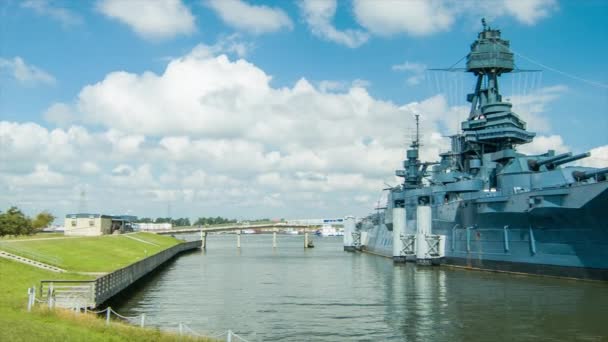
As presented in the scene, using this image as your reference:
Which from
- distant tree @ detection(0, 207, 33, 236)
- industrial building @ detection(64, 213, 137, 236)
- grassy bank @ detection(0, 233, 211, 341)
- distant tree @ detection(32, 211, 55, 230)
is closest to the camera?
grassy bank @ detection(0, 233, 211, 341)

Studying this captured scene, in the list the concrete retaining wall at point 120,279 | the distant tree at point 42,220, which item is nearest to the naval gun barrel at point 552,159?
the concrete retaining wall at point 120,279

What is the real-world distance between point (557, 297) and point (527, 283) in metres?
7.03

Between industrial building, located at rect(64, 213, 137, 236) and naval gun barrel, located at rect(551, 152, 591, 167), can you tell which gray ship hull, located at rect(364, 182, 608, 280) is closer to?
naval gun barrel, located at rect(551, 152, 591, 167)

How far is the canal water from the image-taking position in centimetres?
2753

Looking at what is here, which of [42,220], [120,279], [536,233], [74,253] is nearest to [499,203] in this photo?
[536,233]

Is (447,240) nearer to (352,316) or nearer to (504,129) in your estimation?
(504,129)

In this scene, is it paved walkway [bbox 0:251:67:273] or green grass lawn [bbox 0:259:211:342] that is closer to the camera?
green grass lawn [bbox 0:259:211:342]

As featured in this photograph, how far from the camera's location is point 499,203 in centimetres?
5012

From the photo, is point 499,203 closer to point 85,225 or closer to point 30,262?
point 30,262

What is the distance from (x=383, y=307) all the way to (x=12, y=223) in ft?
192

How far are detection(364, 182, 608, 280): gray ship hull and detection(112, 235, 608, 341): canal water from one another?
126 centimetres

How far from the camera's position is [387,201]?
92.8m

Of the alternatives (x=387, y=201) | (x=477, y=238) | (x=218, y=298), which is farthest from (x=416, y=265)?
(x=218, y=298)

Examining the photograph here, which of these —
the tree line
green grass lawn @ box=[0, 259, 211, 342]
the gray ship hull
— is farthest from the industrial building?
green grass lawn @ box=[0, 259, 211, 342]
